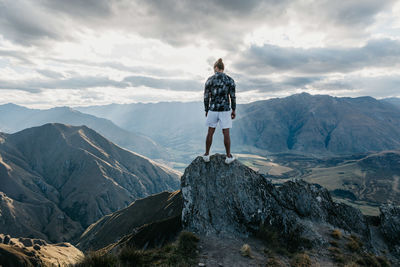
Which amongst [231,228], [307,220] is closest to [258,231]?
[231,228]

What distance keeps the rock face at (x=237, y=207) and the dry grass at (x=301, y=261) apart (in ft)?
5.75

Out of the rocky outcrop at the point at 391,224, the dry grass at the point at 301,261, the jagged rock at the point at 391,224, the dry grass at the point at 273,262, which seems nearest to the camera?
the dry grass at the point at 273,262

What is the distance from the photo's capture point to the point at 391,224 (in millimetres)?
19594

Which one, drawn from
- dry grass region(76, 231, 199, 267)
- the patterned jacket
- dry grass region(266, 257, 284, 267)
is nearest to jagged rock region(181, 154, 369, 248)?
dry grass region(76, 231, 199, 267)

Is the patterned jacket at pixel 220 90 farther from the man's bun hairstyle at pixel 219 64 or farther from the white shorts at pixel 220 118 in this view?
the man's bun hairstyle at pixel 219 64

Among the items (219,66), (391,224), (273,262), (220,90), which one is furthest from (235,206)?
(391,224)

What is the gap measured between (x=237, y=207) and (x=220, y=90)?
6632 millimetres

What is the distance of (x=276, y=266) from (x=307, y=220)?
758cm

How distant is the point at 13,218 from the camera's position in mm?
187875

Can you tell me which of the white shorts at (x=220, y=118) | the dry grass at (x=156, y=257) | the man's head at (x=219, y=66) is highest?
the man's head at (x=219, y=66)

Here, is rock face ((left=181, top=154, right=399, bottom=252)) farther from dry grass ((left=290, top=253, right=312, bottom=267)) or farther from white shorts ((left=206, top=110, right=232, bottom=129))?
white shorts ((left=206, top=110, right=232, bottom=129))

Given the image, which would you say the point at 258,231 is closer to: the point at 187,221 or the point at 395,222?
the point at 187,221

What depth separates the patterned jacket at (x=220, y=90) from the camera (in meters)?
11.2

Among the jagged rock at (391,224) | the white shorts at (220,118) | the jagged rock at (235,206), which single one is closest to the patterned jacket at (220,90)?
the white shorts at (220,118)
